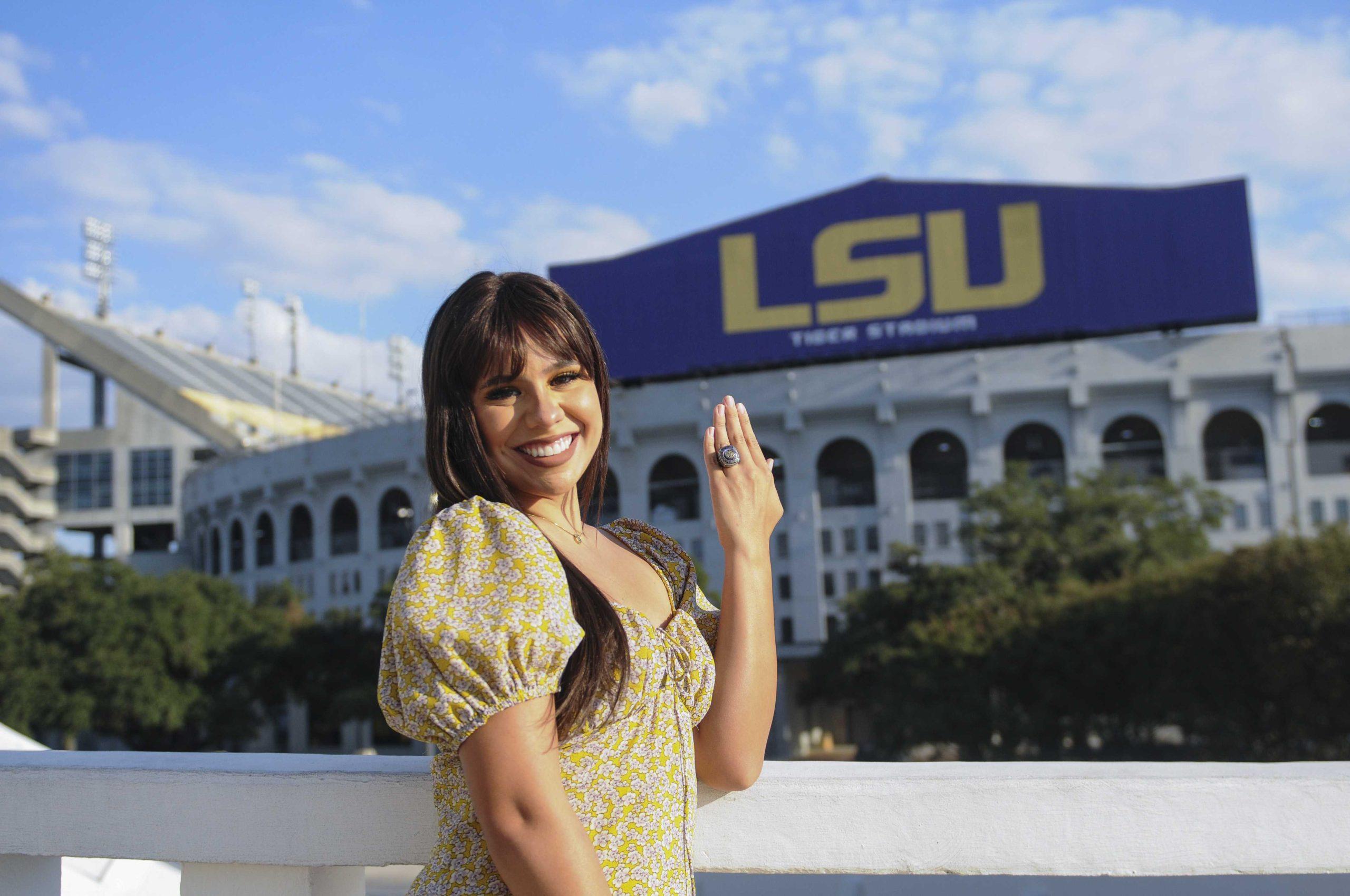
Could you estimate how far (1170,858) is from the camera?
1914mm


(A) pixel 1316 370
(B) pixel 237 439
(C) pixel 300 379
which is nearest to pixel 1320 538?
(A) pixel 1316 370

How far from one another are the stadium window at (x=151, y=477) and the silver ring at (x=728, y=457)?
200 ft

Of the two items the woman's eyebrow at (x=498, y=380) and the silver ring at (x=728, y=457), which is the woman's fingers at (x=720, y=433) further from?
the woman's eyebrow at (x=498, y=380)

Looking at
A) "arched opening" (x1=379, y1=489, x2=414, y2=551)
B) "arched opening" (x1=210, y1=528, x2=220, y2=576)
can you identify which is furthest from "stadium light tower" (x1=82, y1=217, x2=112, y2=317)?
"arched opening" (x1=379, y1=489, x2=414, y2=551)

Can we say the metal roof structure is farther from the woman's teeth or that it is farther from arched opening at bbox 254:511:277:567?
the woman's teeth

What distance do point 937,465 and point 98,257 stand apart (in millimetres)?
53640

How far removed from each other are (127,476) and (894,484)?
4236cm

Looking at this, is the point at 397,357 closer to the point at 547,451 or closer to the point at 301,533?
the point at 301,533

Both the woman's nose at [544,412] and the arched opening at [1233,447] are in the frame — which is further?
the arched opening at [1233,447]

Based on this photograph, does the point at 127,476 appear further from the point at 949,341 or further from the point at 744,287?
the point at 949,341

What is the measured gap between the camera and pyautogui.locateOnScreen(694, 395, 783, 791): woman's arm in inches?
76.0

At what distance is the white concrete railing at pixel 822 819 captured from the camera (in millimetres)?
1908

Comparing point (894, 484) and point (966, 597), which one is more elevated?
point (894, 484)

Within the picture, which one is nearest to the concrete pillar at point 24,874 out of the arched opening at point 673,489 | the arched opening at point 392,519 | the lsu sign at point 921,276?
the lsu sign at point 921,276
